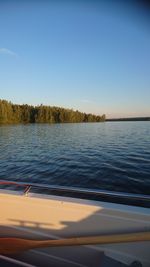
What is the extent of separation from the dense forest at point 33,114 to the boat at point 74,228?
7118cm

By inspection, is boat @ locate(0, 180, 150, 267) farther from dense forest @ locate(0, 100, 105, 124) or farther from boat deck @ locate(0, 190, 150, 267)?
dense forest @ locate(0, 100, 105, 124)

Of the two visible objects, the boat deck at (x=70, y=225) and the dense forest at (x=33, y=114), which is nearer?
the boat deck at (x=70, y=225)

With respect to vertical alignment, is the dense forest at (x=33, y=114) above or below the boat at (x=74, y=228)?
above

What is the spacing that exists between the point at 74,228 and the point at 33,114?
88670 millimetres

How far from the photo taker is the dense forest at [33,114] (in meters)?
75.0

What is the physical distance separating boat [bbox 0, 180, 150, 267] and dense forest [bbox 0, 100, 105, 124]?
71178 mm

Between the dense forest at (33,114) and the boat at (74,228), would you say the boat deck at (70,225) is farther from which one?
the dense forest at (33,114)

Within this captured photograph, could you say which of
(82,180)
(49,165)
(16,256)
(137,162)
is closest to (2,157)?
(49,165)

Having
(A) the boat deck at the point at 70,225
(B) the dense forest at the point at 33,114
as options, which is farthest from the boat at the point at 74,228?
(B) the dense forest at the point at 33,114

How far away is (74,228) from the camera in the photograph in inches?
105

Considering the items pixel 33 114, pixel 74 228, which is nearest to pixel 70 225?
pixel 74 228

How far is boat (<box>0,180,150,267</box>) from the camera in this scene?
2320 mm

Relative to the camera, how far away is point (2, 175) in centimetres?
1123

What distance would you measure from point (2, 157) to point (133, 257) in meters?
14.4
